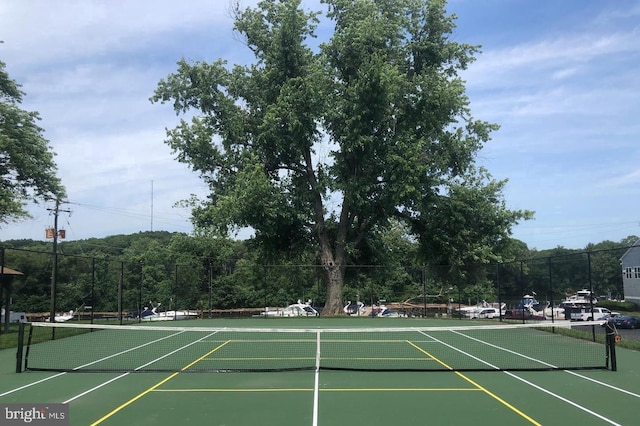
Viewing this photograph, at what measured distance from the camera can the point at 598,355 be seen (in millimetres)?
14945

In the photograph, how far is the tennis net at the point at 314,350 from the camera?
1271 centimetres

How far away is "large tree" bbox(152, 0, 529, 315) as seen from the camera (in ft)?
106

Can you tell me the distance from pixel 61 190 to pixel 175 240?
111 feet

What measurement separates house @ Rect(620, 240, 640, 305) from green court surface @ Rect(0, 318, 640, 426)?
16.2 metres

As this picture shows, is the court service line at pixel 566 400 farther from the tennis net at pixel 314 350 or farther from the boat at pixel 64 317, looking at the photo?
the boat at pixel 64 317

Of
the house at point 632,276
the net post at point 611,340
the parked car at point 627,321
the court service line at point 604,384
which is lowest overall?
the parked car at point 627,321

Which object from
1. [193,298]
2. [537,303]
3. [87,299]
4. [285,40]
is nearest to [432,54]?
Answer: [285,40]

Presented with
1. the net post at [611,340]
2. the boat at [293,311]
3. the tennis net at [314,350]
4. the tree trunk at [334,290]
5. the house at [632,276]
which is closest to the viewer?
the net post at [611,340]

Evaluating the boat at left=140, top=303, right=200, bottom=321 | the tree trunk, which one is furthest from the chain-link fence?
the tree trunk

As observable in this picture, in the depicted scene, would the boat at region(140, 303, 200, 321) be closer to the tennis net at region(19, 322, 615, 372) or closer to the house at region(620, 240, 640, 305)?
the tennis net at region(19, 322, 615, 372)

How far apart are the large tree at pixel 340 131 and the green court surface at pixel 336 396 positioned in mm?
19901

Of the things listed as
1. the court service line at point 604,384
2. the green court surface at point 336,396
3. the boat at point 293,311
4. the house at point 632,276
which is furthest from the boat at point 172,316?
the house at point 632,276

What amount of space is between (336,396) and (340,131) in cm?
2554

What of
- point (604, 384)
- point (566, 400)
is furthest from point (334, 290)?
point (566, 400)
